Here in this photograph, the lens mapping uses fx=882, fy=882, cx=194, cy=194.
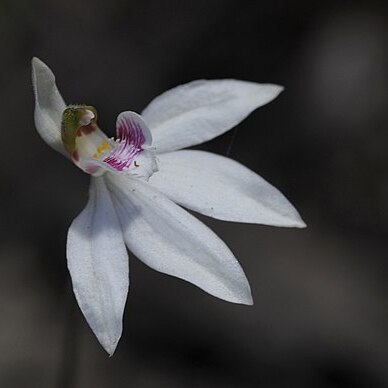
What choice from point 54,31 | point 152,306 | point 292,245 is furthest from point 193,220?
point 54,31

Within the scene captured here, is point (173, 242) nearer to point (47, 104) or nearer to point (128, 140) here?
point (128, 140)

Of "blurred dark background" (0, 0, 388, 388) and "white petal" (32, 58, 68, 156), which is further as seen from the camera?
"blurred dark background" (0, 0, 388, 388)

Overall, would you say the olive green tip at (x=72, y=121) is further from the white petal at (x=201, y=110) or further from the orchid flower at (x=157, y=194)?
the white petal at (x=201, y=110)

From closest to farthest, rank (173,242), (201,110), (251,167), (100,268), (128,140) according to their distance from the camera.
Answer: (100,268)
(173,242)
(128,140)
(201,110)
(251,167)

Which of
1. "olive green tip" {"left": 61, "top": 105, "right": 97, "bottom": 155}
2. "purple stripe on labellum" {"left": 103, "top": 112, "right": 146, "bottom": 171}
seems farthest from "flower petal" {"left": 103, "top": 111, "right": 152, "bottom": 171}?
"olive green tip" {"left": 61, "top": 105, "right": 97, "bottom": 155}

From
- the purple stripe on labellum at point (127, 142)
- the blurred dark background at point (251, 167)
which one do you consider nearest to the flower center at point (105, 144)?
the purple stripe on labellum at point (127, 142)

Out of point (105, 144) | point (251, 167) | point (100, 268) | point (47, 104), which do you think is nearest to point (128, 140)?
point (105, 144)

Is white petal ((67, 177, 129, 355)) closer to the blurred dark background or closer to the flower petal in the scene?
the flower petal
